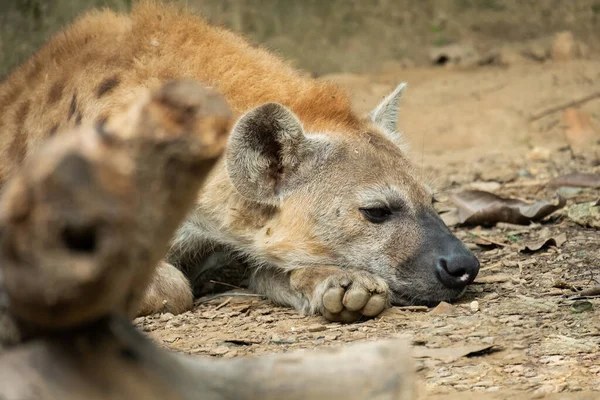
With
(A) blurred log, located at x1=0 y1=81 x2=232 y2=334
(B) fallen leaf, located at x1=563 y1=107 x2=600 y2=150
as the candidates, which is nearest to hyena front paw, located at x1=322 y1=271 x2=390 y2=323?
(A) blurred log, located at x1=0 y1=81 x2=232 y2=334

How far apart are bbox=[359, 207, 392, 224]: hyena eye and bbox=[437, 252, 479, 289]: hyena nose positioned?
1.07 feet

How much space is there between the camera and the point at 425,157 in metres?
6.46

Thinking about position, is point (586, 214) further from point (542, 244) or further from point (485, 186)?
point (485, 186)

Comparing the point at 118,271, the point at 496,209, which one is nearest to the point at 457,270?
the point at 496,209

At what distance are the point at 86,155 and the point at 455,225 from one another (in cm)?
380

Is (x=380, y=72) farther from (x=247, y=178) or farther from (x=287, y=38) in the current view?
(x=247, y=178)

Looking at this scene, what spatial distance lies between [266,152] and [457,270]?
0.97m

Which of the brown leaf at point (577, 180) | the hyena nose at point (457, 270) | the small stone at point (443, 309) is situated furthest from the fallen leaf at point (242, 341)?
the brown leaf at point (577, 180)

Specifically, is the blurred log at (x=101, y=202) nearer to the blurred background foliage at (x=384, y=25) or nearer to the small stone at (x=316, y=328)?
the small stone at (x=316, y=328)

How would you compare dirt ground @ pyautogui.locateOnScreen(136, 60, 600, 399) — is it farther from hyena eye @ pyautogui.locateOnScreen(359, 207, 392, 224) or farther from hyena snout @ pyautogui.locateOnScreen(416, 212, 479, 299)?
hyena eye @ pyautogui.locateOnScreen(359, 207, 392, 224)

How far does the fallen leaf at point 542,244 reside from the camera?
14.2ft

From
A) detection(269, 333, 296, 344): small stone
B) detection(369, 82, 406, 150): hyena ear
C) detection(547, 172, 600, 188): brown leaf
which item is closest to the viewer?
detection(269, 333, 296, 344): small stone

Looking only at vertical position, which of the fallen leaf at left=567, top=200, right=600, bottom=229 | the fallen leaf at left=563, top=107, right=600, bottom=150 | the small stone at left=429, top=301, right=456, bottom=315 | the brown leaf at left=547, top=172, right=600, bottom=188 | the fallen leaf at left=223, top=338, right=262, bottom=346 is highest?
the fallen leaf at left=223, top=338, right=262, bottom=346

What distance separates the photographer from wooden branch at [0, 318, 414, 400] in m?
1.52
